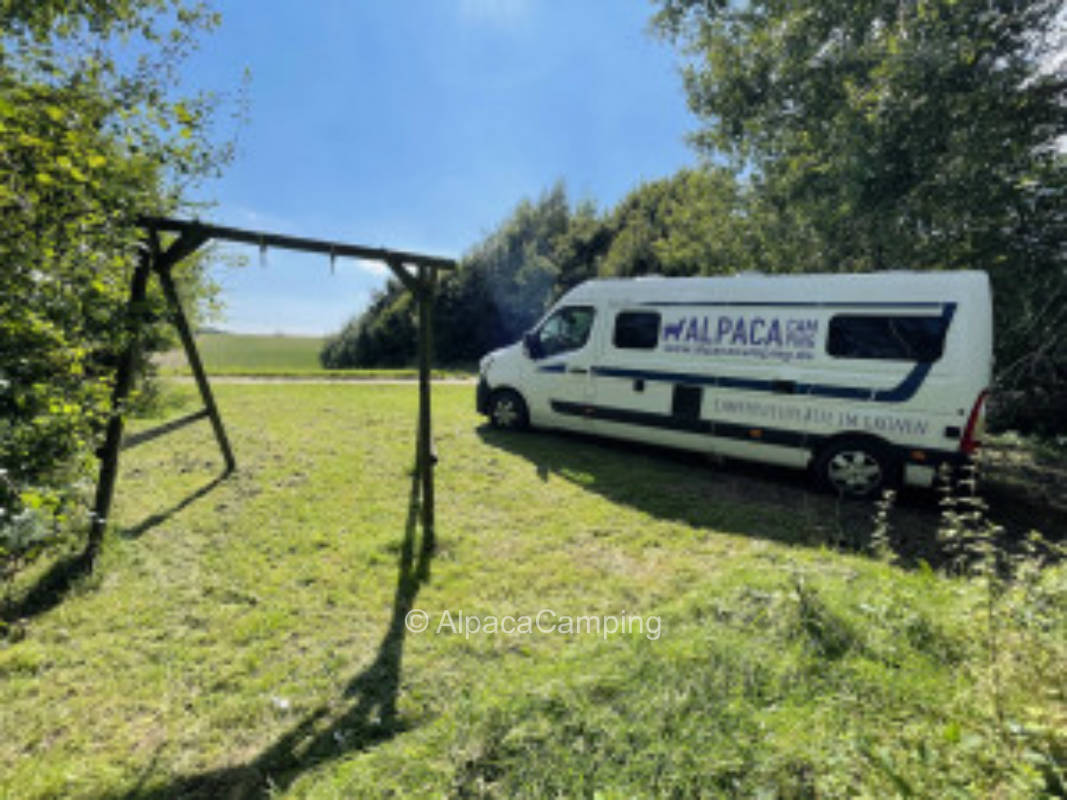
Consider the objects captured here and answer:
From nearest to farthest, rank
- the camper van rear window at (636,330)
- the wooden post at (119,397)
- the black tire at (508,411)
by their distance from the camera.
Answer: the wooden post at (119,397) < the camper van rear window at (636,330) < the black tire at (508,411)

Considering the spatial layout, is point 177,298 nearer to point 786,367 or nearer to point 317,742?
point 317,742

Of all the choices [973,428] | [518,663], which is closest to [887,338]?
[973,428]

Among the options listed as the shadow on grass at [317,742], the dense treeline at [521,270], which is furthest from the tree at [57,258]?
the dense treeline at [521,270]

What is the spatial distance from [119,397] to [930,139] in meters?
8.96

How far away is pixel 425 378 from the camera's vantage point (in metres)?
4.01

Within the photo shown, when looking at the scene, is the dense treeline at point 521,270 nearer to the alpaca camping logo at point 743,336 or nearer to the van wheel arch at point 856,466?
the alpaca camping logo at point 743,336

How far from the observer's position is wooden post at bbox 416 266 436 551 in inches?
154

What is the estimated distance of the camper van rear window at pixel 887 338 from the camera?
478cm

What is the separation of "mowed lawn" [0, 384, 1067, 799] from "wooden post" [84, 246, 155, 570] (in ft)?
0.77

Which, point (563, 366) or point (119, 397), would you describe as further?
point (563, 366)

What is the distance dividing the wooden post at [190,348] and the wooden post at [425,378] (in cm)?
176

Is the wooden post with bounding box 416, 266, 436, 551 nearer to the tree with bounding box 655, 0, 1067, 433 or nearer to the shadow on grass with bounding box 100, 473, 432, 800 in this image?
the shadow on grass with bounding box 100, 473, 432, 800

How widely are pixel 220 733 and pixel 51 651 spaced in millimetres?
1299

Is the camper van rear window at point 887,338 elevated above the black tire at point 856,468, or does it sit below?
above
